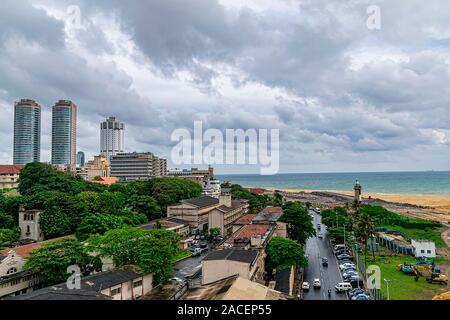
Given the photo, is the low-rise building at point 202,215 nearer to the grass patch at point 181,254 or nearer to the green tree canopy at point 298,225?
the grass patch at point 181,254

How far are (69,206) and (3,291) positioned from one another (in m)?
11.6

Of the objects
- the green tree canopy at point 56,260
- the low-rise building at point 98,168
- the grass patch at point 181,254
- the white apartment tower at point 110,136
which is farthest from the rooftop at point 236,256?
the white apartment tower at point 110,136

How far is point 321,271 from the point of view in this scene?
26.1 meters

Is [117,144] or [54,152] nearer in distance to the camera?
[54,152]

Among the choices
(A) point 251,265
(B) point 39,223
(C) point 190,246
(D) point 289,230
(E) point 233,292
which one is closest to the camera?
(E) point 233,292

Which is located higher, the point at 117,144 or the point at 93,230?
the point at 117,144

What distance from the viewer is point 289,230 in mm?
32719

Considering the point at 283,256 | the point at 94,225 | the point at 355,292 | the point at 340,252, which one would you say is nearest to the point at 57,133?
the point at 94,225

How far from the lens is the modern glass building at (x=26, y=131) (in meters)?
86.0

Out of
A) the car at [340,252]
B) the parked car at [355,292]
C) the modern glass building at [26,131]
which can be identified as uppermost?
the modern glass building at [26,131]

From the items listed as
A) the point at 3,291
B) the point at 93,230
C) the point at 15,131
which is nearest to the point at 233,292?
the point at 3,291

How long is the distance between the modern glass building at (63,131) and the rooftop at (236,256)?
294 feet

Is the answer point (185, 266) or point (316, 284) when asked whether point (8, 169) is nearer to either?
point (185, 266)
